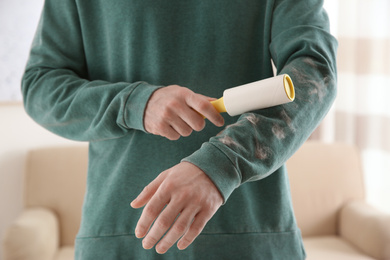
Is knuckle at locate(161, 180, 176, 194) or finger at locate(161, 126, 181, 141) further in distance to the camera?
finger at locate(161, 126, 181, 141)

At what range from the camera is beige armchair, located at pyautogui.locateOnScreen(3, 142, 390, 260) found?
2080mm

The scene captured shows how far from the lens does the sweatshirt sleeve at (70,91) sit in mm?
675

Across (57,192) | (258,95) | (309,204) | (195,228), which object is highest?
(258,95)

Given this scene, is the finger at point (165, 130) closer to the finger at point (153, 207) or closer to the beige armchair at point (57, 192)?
the finger at point (153, 207)

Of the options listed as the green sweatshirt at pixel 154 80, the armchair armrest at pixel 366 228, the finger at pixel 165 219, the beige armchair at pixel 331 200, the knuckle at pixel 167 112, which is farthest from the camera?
the beige armchair at pixel 331 200

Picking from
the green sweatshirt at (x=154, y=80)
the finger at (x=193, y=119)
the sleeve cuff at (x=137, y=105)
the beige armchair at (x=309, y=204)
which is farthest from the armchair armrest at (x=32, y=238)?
the finger at (x=193, y=119)

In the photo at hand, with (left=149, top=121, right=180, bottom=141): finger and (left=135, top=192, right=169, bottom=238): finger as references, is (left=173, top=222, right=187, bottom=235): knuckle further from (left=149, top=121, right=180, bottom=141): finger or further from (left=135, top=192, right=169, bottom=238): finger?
(left=149, top=121, right=180, bottom=141): finger

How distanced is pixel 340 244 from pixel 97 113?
1928 millimetres

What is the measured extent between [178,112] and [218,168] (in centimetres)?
11

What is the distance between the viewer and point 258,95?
0.55m

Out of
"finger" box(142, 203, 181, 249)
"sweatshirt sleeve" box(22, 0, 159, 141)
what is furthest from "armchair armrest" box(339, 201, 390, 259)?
"finger" box(142, 203, 181, 249)

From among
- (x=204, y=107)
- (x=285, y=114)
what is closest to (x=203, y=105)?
(x=204, y=107)

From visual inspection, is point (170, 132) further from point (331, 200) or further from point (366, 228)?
point (331, 200)

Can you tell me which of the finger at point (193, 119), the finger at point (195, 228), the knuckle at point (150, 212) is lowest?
the finger at point (195, 228)
